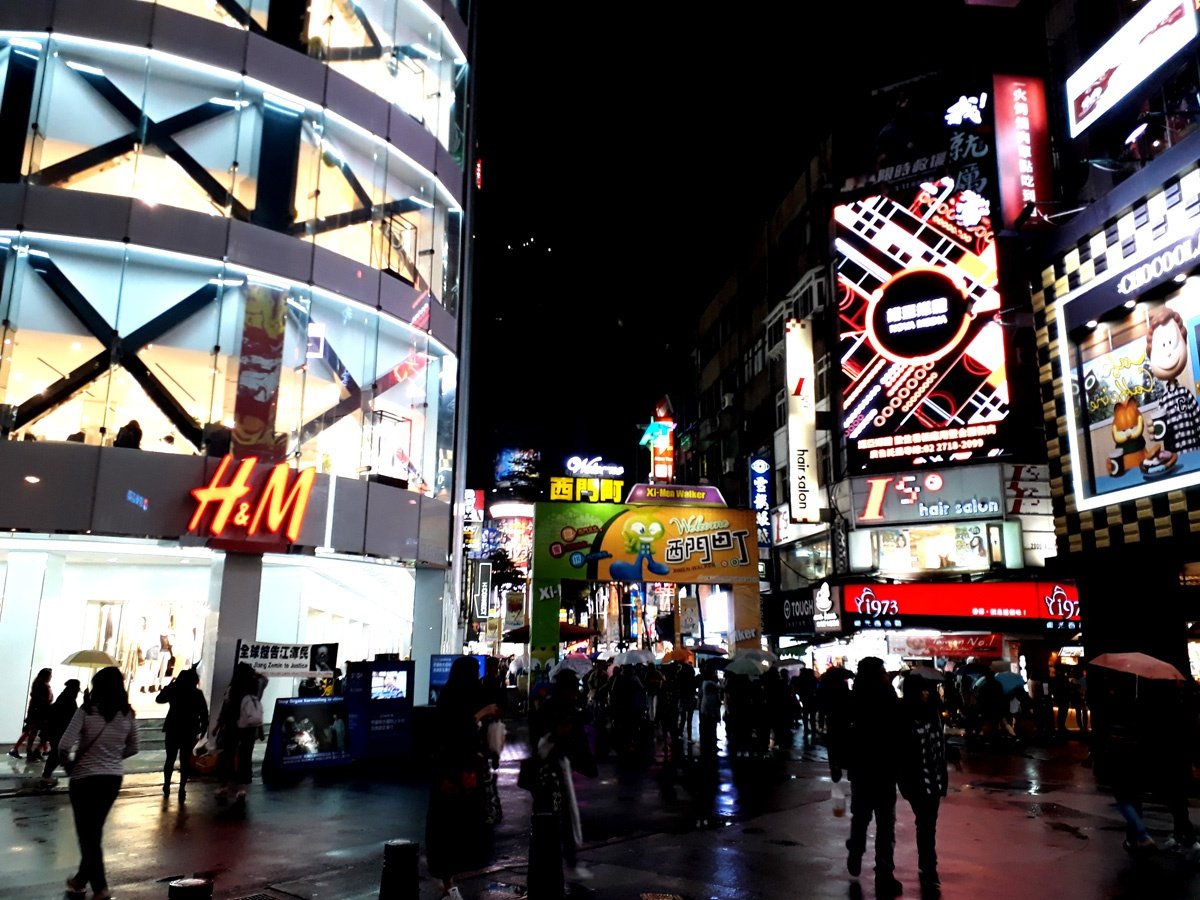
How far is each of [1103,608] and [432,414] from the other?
1569cm

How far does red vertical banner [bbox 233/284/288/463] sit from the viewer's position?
18.6 m

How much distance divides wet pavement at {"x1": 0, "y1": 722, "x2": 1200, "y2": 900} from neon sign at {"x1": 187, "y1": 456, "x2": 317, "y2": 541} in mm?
4723

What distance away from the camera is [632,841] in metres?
9.88

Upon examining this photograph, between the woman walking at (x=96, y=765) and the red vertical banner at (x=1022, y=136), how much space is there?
22314 millimetres

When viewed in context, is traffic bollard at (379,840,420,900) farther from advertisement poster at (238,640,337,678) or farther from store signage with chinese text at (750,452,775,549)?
store signage with chinese text at (750,452,775,549)

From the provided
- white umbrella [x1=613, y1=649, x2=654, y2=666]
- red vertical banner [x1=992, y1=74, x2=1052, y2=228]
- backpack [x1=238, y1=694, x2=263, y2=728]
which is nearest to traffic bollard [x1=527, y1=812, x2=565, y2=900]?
backpack [x1=238, y1=694, x2=263, y2=728]

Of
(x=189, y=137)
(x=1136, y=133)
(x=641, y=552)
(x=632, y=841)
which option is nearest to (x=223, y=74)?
(x=189, y=137)

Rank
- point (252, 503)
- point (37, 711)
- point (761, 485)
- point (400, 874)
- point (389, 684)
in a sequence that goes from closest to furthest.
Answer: point (400, 874) → point (37, 711) → point (389, 684) → point (252, 503) → point (761, 485)

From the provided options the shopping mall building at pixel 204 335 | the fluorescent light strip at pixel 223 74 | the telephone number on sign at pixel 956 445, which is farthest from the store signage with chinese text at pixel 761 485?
the fluorescent light strip at pixel 223 74

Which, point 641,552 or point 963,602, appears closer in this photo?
point 963,602

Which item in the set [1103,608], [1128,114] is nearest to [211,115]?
[1128,114]

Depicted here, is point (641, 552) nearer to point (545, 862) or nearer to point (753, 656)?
point (753, 656)

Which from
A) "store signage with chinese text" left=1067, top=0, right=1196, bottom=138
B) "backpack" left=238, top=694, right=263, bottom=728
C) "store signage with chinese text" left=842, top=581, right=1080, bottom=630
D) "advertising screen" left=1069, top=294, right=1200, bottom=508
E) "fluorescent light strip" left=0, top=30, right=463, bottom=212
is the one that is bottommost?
"backpack" left=238, top=694, right=263, bottom=728

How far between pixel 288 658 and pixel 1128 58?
18.5 meters
